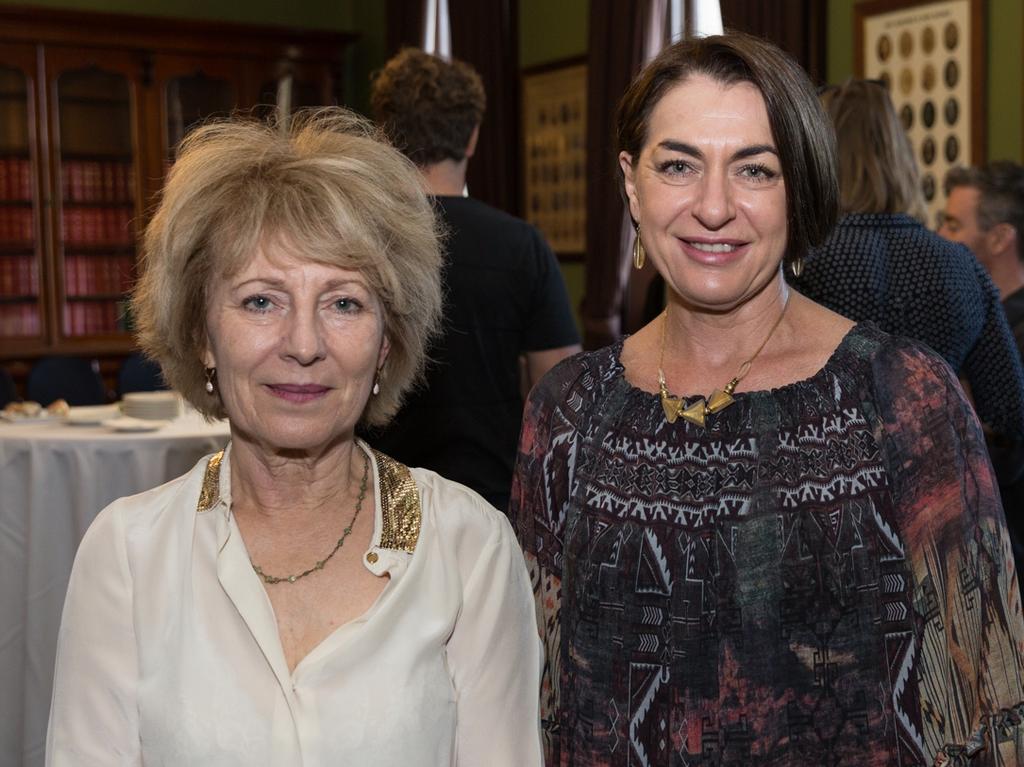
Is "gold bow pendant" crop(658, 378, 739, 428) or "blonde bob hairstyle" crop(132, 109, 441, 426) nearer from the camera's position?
"blonde bob hairstyle" crop(132, 109, 441, 426)

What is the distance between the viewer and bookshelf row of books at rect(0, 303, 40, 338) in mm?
7090

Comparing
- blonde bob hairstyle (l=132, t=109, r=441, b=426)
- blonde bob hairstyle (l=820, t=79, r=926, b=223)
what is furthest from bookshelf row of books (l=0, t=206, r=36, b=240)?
blonde bob hairstyle (l=132, t=109, r=441, b=426)

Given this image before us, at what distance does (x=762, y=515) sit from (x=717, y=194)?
1.41 feet

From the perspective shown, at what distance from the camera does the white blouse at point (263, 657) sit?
142 cm

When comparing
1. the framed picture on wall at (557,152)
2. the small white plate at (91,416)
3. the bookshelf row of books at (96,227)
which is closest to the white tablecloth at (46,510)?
the small white plate at (91,416)

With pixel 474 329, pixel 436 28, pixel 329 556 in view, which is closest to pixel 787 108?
pixel 329 556

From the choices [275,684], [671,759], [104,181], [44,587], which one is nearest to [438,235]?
[275,684]

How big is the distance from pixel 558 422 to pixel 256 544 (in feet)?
1.58

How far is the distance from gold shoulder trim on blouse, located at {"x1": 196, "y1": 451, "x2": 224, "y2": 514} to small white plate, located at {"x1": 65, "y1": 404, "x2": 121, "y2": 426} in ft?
8.53

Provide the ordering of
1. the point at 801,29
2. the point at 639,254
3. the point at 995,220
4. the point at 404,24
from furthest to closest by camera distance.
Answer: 1. the point at 404,24
2. the point at 801,29
3. the point at 995,220
4. the point at 639,254

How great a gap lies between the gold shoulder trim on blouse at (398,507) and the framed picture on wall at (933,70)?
3.25 metres

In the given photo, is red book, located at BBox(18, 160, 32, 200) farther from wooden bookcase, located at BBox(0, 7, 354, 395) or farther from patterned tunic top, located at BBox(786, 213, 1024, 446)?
patterned tunic top, located at BBox(786, 213, 1024, 446)

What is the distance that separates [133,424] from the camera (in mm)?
3918

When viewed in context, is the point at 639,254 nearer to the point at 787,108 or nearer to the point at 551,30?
the point at 787,108
